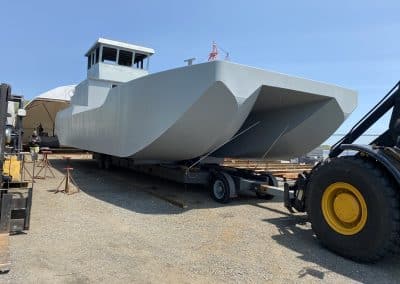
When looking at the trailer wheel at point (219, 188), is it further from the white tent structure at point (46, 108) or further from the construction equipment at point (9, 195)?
the white tent structure at point (46, 108)

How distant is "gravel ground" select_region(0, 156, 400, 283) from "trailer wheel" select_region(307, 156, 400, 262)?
22 centimetres

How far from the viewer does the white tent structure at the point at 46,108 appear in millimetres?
24641

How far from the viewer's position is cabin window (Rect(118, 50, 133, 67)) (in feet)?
44.1

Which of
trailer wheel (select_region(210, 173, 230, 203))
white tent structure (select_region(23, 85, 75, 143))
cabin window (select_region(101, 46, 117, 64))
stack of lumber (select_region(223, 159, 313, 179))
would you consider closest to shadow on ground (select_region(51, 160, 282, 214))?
trailer wheel (select_region(210, 173, 230, 203))

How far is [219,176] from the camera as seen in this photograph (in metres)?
7.61

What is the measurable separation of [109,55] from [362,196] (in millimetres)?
11329

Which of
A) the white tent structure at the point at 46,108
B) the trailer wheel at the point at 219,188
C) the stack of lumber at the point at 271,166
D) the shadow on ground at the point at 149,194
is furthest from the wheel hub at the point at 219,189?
the white tent structure at the point at 46,108

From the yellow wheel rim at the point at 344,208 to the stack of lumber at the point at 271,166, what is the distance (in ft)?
10.8

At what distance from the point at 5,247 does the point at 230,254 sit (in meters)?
2.54

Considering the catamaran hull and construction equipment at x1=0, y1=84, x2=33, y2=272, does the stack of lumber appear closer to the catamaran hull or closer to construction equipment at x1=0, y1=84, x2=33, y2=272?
the catamaran hull

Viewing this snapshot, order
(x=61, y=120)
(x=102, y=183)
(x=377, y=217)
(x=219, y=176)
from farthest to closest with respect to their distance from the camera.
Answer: (x=61, y=120) < (x=102, y=183) < (x=219, y=176) < (x=377, y=217)

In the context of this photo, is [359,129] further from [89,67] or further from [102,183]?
[89,67]

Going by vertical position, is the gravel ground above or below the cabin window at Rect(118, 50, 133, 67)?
below

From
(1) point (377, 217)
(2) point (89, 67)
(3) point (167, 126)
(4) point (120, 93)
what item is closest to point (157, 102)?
(3) point (167, 126)
